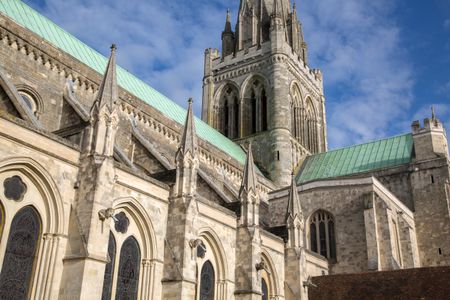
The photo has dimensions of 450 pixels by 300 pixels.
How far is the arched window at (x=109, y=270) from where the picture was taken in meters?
14.4

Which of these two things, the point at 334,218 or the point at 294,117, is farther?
the point at 294,117

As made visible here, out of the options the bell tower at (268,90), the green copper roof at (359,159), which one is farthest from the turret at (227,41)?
the green copper roof at (359,159)

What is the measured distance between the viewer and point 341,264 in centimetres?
2661

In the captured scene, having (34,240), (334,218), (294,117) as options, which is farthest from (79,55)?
(294,117)

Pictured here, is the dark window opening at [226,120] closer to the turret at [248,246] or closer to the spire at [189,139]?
the turret at [248,246]

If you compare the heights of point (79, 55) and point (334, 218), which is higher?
point (79, 55)

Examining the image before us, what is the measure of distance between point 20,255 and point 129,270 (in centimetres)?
399

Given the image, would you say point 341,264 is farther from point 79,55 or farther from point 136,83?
point 79,55

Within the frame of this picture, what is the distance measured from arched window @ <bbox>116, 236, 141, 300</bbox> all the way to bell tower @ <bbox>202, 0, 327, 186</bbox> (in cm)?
2181

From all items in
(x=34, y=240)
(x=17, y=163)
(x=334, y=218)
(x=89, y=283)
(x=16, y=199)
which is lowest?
(x=89, y=283)

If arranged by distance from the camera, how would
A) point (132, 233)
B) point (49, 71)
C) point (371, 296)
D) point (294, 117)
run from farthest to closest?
point (294, 117), point (371, 296), point (49, 71), point (132, 233)

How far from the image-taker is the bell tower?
38500 millimetres

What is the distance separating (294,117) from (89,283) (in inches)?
1207

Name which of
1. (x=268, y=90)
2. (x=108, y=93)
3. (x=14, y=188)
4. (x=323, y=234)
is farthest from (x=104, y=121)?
(x=268, y=90)
